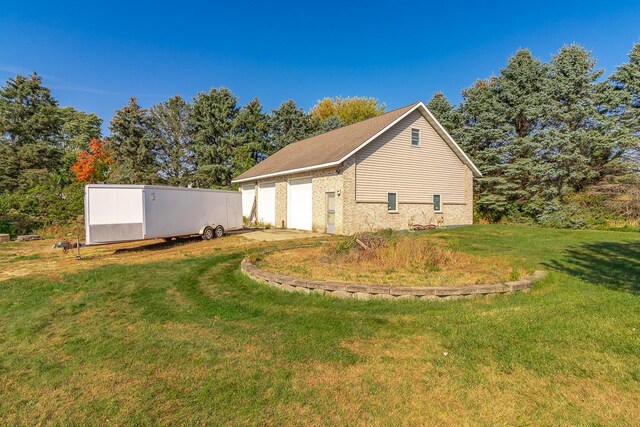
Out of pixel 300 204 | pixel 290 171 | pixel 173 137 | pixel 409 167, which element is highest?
pixel 173 137

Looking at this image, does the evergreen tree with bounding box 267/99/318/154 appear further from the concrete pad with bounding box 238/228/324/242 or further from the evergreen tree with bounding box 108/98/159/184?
the concrete pad with bounding box 238/228/324/242

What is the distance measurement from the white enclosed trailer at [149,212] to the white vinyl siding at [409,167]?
7.08m

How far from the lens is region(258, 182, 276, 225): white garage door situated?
2055 centimetres

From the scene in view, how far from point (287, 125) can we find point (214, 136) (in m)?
8.36

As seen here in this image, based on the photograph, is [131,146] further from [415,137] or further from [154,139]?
[415,137]

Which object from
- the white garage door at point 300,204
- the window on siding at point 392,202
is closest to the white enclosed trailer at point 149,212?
the white garage door at point 300,204

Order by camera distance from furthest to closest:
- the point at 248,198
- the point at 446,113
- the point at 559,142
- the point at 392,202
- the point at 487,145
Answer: the point at 446,113 < the point at 487,145 < the point at 248,198 < the point at 559,142 < the point at 392,202

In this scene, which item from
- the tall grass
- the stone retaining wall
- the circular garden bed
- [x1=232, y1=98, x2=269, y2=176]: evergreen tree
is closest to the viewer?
the stone retaining wall

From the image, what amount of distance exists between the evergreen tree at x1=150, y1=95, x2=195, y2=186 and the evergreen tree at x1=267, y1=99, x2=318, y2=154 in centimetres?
966

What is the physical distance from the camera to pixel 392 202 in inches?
680

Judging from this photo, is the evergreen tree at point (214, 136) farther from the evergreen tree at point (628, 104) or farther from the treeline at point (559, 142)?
the evergreen tree at point (628, 104)

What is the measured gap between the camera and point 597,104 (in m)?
20.4

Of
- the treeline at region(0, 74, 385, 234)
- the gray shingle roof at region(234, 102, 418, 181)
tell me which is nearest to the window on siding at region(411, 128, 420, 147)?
the gray shingle roof at region(234, 102, 418, 181)

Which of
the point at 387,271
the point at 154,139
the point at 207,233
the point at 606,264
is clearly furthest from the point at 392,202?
the point at 154,139
